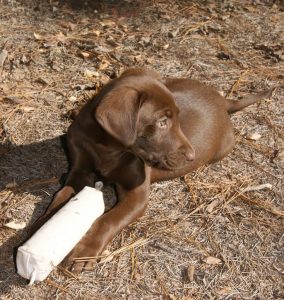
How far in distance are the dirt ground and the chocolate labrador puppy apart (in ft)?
0.50

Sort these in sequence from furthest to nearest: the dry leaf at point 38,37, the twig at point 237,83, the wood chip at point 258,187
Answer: the dry leaf at point 38,37, the twig at point 237,83, the wood chip at point 258,187

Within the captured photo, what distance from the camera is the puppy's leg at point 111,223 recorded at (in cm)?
359

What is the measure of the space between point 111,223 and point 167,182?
2.71 ft

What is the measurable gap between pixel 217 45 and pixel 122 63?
3.89 feet

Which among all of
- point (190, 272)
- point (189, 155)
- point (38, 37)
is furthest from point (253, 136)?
point (38, 37)

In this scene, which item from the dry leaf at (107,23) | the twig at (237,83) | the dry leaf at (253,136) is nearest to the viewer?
the dry leaf at (253,136)

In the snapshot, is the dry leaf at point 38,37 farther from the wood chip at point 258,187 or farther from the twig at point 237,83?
the wood chip at point 258,187

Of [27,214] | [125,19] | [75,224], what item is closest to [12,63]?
[125,19]

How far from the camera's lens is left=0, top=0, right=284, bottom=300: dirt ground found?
3.63m

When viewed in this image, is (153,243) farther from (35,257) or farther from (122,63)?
(122,63)

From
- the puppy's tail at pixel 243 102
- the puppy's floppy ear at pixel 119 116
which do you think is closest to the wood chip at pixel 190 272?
the puppy's floppy ear at pixel 119 116

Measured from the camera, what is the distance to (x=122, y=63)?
5793 millimetres

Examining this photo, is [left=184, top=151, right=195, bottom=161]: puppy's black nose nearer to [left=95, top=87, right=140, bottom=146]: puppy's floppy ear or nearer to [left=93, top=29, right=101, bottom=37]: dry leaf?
[left=95, top=87, right=140, bottom=146]: puppy's floppy ear

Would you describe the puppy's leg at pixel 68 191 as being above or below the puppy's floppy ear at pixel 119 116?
below
